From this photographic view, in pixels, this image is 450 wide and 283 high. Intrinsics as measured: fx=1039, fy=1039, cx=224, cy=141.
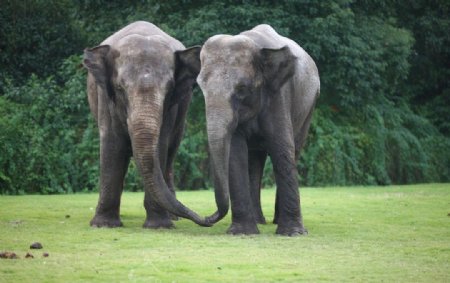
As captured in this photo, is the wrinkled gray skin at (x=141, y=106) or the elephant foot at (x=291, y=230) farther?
the elephant foot at (x=291, y=230)

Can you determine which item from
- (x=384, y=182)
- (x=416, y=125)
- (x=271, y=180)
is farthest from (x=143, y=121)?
(x=416, y=125)

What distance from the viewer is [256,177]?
54.5 ft

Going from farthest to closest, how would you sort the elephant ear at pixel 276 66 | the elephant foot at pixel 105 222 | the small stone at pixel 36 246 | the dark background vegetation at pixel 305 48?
the dark background vegetation at pixel 305 48 < the elephant foot at pixel 105 222 < the elephant ear at pixel 276 66 < the small stone at pixel 36 246

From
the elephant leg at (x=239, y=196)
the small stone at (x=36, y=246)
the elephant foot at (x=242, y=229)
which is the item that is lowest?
the small stone at (x=36, y=246)

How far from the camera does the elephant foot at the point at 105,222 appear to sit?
611 inches

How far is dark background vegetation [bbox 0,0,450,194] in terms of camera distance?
89.6 ft

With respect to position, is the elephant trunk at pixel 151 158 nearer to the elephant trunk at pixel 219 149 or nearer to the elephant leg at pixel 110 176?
the elephant trunk at pixel 219 149

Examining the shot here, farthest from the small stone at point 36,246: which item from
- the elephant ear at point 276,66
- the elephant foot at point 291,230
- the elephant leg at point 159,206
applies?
the elephant ear at point 276,66

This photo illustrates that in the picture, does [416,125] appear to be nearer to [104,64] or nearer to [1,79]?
[1,79]

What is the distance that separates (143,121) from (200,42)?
49.2ft

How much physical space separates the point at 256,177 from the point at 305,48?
47.0ft

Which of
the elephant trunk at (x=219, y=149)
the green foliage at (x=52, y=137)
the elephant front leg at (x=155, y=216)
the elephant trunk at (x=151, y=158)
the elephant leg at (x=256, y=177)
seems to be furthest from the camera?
the green foliage at (x=52, y=137)

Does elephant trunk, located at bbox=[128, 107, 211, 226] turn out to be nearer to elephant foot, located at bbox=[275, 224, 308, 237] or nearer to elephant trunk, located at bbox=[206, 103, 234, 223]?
elephant trunk, located at bbox=[206, 103, 234, 223]

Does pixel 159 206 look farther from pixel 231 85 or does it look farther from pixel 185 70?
pixel 231 85
